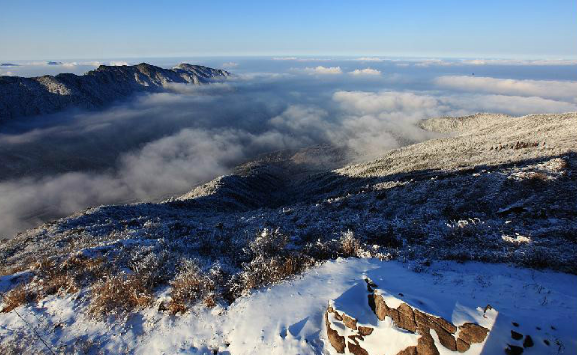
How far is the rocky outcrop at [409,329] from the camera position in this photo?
534cm

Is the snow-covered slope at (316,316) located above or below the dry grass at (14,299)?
above

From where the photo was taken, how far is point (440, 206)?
64.5ft

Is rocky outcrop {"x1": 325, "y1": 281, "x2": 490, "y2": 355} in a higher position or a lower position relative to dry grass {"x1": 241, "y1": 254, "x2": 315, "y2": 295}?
higher

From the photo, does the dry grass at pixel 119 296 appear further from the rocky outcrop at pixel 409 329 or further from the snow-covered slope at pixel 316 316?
the rocky outcrop at pixel 409 329

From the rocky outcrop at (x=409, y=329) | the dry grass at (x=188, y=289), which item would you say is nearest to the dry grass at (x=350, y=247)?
the rocky outcrop at (x=409, y=329)

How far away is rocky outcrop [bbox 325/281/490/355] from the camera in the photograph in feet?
17.5

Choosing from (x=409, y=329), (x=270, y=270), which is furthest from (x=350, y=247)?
(x=409, y=329)

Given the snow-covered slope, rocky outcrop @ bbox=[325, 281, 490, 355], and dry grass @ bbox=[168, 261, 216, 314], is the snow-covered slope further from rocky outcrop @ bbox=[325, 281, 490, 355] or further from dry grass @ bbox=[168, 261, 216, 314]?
dry grass @ bbox=[168, 261, 216, 314]

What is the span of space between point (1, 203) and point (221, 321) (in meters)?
153

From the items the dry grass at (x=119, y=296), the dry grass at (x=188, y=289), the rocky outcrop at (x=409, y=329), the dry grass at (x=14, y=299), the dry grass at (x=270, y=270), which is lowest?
the dry grass at (x=14, y=299)

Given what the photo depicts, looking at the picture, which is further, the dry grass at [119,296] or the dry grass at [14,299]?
the dry grass at [14,299]

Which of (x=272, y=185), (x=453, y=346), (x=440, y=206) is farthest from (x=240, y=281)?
(x=272, y=185)

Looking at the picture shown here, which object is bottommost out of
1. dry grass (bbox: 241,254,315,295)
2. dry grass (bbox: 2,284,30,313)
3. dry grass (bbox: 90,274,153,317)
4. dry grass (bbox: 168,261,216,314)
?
dry grass (bbox: 2,284,30,313)

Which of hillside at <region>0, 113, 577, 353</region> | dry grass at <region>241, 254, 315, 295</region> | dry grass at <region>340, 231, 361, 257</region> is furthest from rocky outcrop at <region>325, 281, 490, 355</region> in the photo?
dry grass at <region>340, 231, 361, 257</region>
